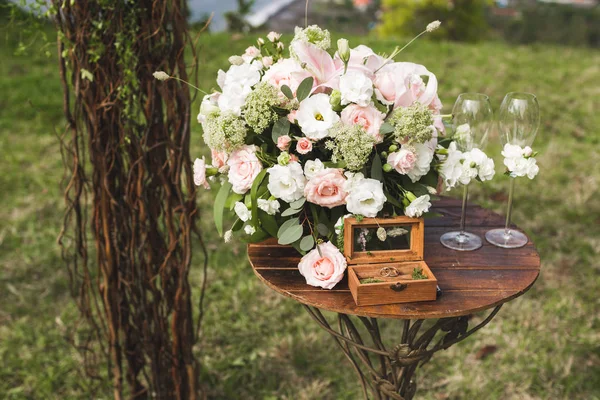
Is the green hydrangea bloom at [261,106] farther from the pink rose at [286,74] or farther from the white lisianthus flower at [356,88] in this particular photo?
the white lisianthus flower at [356,88]

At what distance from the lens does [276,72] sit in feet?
4.88

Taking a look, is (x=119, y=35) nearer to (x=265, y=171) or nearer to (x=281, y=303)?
(x=265, y=171)

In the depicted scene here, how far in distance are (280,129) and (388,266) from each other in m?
0.43

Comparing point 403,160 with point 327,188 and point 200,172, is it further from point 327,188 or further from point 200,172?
point 200,172

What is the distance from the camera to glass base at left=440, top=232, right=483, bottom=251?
1.74 meters

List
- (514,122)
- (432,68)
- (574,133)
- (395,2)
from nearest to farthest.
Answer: (514,122), (574,133), (432,68), (395,2)

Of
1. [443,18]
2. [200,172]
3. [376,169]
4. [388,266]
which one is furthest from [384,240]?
[443,18]

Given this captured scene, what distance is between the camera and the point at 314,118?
1.43 metres

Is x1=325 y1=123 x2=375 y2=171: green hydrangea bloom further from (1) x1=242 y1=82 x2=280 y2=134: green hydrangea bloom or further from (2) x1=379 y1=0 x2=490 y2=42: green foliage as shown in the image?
(2) x1=379 y1=0 x2=490 y2=42: green foliage

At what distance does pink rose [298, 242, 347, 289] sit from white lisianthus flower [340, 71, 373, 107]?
0.36 meters

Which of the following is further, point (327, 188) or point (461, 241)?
point (461, 241)

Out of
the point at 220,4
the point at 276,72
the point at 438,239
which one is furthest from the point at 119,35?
the point at 220,4

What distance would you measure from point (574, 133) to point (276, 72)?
407 cm

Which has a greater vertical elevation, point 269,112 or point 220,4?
point 220,4
